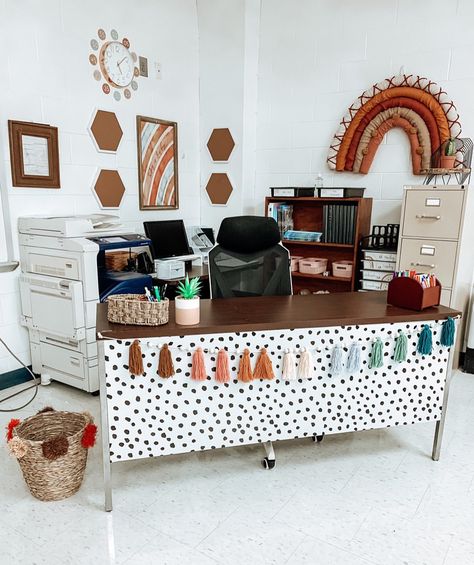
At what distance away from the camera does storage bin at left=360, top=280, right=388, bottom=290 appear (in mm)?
3430

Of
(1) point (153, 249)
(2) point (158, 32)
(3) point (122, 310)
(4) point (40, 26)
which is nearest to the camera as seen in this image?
(3) point (122, 310)

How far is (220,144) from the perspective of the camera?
4.09m

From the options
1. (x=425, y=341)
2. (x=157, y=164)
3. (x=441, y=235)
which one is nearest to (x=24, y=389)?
(x=157, y=164)

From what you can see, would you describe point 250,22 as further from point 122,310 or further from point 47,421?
point 47,421

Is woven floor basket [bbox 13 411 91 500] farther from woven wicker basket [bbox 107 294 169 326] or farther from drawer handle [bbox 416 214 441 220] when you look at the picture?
drawer handle [bbox 416 214 441 220]

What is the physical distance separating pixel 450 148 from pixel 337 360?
2.10 meters

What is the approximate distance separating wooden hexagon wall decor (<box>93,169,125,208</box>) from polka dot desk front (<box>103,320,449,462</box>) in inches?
77.5

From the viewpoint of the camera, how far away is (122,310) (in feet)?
5.83

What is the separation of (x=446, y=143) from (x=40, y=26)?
9.43ft

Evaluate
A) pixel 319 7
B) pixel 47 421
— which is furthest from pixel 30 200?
pixel 319 7

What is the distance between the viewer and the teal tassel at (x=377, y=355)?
1.97 meters

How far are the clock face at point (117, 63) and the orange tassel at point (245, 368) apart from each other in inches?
100

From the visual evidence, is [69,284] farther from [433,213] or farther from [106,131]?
[433,213]

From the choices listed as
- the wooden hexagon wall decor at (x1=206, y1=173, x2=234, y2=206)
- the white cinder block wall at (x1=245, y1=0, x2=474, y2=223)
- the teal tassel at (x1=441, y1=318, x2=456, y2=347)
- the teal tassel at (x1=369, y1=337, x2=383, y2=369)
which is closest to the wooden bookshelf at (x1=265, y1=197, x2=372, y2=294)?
the white cinder block wall at (x1=245, y1=0, x2=474, y2=223)
